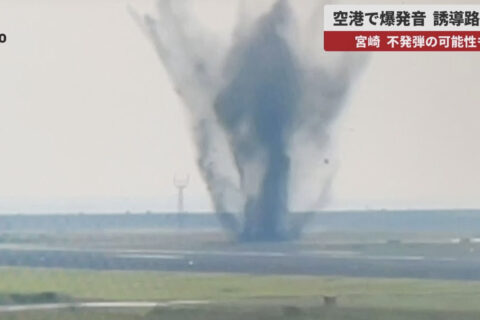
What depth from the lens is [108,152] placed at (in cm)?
129

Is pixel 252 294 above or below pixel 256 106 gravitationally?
→ below

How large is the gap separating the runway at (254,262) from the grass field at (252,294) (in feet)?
0.04

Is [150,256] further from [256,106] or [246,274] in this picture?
[256,106]

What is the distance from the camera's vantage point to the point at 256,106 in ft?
4.25
